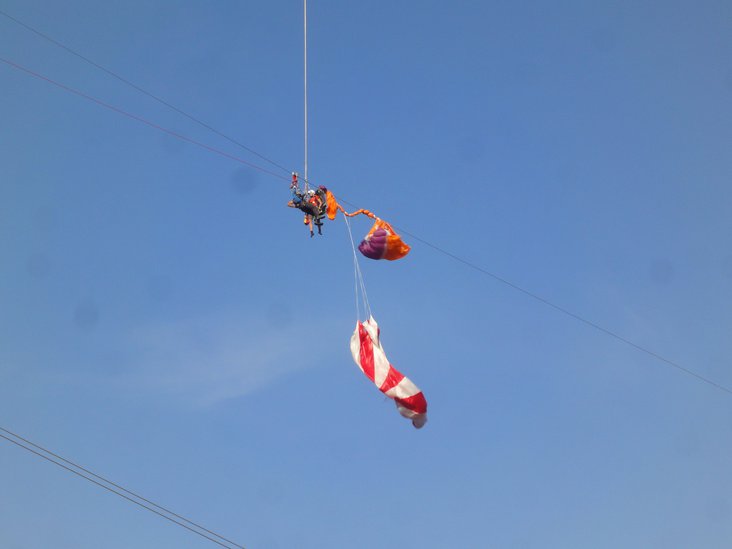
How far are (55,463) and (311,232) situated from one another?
6.97 m

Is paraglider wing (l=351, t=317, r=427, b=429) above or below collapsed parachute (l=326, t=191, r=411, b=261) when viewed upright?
below

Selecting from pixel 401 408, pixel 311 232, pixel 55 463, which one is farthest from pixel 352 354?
pixel 55 463

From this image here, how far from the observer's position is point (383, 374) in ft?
59.2

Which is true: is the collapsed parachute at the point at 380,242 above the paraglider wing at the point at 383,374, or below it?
above

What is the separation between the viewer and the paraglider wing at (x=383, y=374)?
1781 centimetres

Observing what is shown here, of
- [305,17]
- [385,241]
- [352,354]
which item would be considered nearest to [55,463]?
[352,354]

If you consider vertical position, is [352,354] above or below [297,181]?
below

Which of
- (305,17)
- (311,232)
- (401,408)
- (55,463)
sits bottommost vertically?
(55,463)

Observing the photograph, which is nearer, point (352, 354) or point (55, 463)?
point (55, 463)

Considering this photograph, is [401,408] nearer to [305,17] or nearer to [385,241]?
[385,241]

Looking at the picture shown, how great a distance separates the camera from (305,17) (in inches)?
655

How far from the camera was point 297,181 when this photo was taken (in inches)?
655

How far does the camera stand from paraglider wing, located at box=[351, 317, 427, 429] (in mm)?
17812

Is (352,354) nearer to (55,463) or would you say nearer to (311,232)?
(311,232)
